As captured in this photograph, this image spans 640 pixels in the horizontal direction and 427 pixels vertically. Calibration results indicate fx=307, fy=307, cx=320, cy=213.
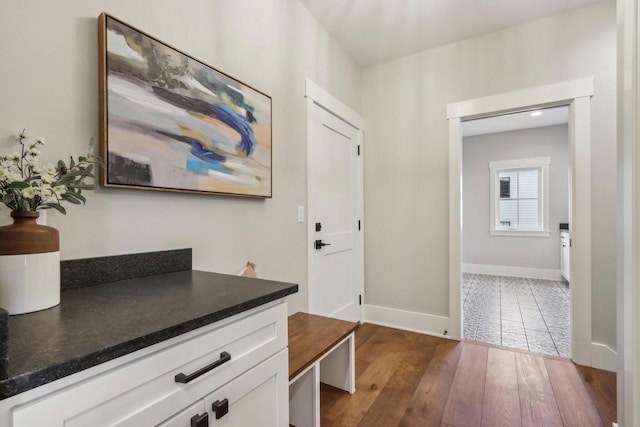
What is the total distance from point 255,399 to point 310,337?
0.75 metres

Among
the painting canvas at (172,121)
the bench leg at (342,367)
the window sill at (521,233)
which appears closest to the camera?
the painting canvas at (172,121)

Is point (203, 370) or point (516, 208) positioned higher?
point (516, 208)

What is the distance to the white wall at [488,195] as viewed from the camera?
206 inches

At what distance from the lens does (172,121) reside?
1344 millimetres

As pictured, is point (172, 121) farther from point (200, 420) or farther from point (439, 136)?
point (439, 136)

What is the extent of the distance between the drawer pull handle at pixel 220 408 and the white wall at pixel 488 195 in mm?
5945

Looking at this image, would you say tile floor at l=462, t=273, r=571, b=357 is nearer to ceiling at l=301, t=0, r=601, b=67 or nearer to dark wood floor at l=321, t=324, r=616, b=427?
dark wood floor at l=321, t=324, r=616, b=427

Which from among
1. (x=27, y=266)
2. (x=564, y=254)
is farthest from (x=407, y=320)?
(x=564, y=254)

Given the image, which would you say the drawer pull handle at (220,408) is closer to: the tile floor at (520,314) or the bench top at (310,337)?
the bench top at (310,337)

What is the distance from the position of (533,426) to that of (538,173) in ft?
16.5

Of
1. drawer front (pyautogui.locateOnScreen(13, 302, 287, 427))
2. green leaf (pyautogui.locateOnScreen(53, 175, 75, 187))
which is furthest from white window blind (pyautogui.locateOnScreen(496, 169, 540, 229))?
green leaf (pyautogui.locateOnScreen(53, 175, 75, 187))

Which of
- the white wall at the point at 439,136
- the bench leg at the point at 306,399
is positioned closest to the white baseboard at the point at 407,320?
the white wall at the point at 439,136

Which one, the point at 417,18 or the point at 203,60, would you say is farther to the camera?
the point at 417,18

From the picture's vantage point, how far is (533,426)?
64.6 inches
